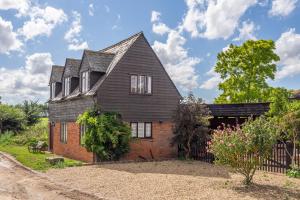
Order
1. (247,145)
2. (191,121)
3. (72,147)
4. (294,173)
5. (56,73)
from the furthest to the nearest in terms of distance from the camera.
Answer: (56,73) → (72,147) → (191,121) → (294,173) → (247,145)

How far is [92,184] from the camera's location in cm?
1479

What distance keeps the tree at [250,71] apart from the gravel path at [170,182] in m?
21.0

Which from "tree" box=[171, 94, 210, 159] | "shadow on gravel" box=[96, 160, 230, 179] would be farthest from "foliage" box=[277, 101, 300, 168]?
"tree" box=[171, 94, 210, 159]

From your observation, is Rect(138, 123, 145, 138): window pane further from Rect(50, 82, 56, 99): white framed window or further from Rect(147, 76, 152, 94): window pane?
Rect(50, 82, 56, 99): white framed window

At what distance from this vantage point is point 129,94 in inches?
946

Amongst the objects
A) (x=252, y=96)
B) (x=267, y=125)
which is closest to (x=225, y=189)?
(x=267, y=125)

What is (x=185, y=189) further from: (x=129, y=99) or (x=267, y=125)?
(x=129, y=99)

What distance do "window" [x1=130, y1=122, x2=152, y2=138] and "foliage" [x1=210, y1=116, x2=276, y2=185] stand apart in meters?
10.6

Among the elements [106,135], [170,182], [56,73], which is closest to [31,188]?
[170,182]

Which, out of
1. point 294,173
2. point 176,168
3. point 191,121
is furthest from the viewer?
point 191,121

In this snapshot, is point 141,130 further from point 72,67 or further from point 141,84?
point 72,67

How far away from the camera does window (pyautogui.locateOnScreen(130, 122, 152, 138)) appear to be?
79.8 feet

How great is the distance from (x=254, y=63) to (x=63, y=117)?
75.8ft

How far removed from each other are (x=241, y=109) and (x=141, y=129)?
8.42 m
